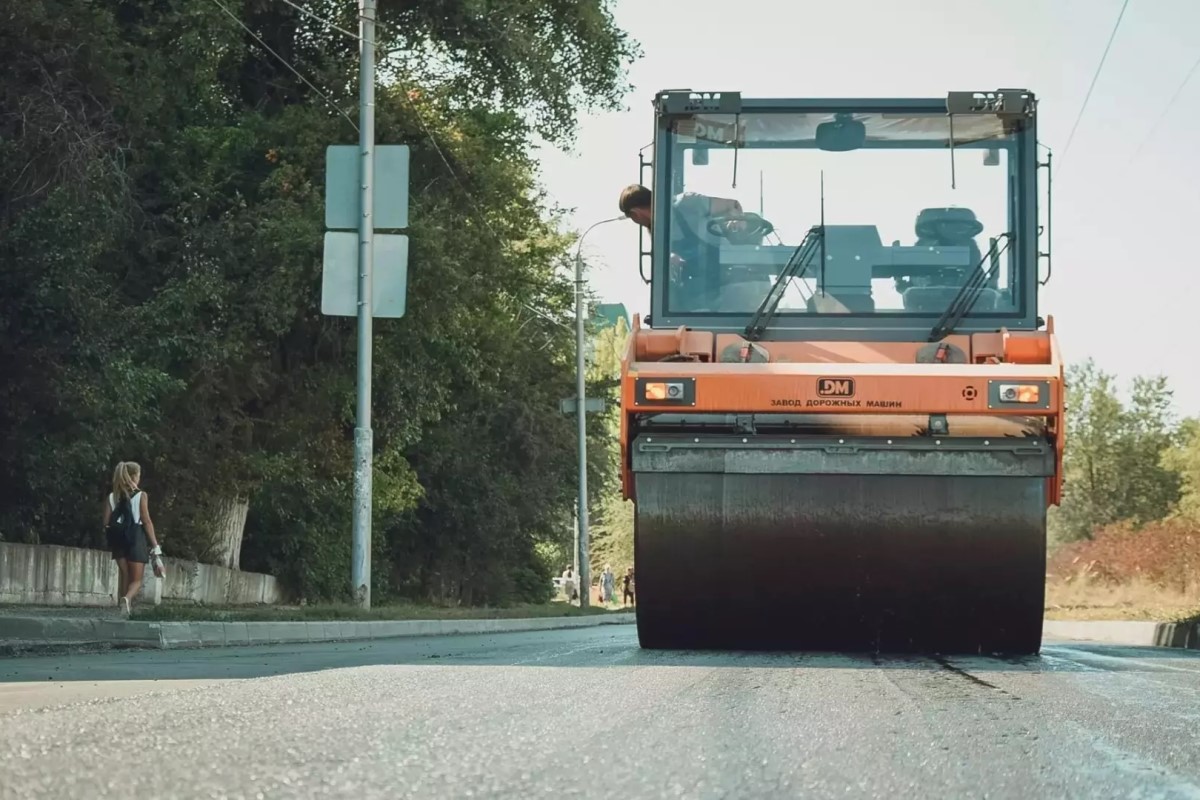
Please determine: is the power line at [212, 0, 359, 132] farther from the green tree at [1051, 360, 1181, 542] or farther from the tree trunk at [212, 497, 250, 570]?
the green tree at [1051, 360, 1181, 542]

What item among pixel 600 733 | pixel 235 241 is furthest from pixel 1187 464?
pixel 600 733

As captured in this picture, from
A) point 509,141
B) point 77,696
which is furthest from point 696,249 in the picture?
point 509,141

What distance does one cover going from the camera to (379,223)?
69.8ft

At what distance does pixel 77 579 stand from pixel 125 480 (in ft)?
13.3

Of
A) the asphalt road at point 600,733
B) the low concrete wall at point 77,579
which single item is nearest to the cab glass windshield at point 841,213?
the asphalt road at point 600,733

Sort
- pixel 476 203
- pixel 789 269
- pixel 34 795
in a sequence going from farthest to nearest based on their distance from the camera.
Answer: pixel 476 203 < pixel 789 269 < pixel 34 795

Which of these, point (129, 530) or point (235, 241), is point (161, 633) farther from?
point (235, 241)

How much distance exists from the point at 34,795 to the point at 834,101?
342 inches

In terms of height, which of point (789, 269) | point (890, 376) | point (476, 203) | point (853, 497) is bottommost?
point (853, 497)

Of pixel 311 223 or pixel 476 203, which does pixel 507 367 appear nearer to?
pixel 476 203

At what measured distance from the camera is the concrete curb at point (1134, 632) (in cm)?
1892

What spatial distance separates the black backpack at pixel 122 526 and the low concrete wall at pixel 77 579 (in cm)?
49

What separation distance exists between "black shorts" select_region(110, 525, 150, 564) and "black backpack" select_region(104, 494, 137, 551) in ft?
0.05

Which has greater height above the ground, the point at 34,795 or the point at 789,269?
the point at 789,269
